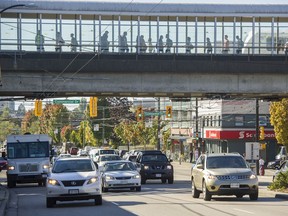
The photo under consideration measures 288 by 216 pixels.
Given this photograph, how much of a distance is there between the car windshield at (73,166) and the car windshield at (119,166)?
29.7 feet

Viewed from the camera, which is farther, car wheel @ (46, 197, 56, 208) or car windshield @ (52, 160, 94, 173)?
car windshield @ (52, 160, 94, 173)

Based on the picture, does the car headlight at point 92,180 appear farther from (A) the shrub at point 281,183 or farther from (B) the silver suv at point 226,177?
(A) the shrub at point 281,183

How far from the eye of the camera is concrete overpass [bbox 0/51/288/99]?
43.0 metres

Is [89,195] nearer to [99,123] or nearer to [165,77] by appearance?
[165,77]

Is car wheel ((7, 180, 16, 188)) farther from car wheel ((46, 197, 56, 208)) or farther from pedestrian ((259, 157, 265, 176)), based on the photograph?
pedestrian ((259, 157, 265, 176))

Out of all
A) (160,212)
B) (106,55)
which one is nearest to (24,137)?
(106,55)

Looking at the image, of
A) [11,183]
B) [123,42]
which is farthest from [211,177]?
[123,42]

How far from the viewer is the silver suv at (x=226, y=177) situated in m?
26.2

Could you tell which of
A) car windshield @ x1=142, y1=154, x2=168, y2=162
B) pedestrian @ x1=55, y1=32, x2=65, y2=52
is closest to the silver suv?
car windshield @ x1=142, y1=154, x2=168, y2=162

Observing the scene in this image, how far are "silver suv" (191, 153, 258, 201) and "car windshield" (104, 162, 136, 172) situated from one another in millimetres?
7868

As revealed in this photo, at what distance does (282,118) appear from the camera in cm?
7188

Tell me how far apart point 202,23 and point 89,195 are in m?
25.9

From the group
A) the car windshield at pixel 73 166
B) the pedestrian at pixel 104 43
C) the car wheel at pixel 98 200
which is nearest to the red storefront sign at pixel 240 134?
the pedestrian at pixel 104 43

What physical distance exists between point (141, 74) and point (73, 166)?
18658 millimetres
